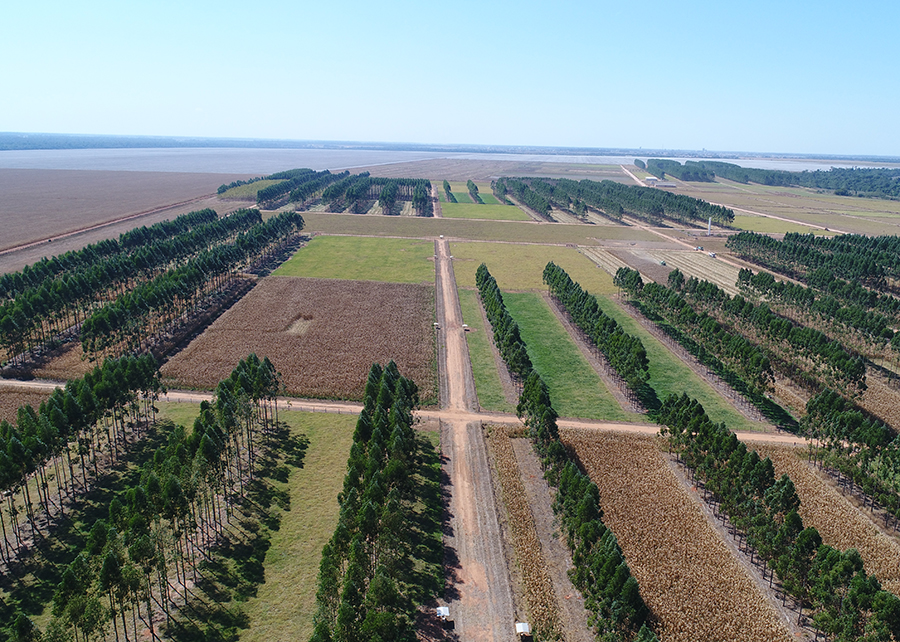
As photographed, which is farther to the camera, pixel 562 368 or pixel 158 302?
pixel 158 302

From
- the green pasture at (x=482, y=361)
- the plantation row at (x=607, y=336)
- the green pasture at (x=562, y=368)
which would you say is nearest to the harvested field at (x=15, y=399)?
the green pasture at (x=482, y=361)

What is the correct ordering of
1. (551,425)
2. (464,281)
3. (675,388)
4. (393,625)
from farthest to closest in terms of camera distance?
(464,281) < (675,388) < (551,425) < (393,625)

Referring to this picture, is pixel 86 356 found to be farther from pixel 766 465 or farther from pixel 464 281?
pixel 766 465

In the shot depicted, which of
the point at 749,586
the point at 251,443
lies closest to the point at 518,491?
the point at 749,586

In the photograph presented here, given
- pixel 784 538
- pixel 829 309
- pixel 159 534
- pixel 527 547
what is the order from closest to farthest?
1. pixel 159 534
2. pixel 784 538
3. pixel 527 547
4. pixel 829 309

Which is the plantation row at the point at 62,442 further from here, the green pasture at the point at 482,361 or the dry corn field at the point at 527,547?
the green pasture at the point at 482,361

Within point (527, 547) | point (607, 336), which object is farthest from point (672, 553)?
point (607, 336)

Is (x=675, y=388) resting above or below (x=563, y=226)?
below

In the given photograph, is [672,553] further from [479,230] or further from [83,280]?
[479,230]
